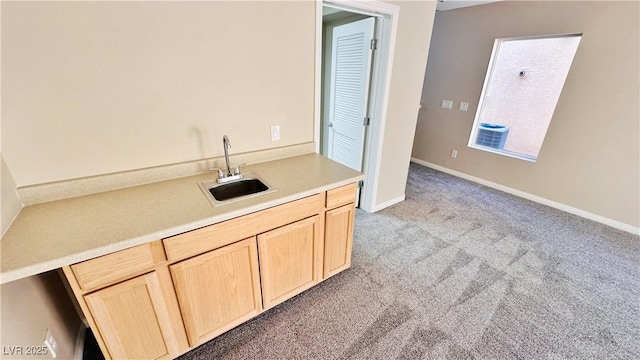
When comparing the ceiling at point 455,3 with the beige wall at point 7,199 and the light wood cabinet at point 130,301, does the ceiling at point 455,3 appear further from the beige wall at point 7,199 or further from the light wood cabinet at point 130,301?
the beige wall at point 7,199

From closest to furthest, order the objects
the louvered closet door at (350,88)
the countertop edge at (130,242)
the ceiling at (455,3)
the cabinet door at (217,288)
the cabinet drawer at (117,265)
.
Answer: the countertop edge at (130,242) → the cabinet drawer at (117,265) → the cabinet door at (217,288) → the louvered closet door at (350,88) → the ceiling at (455,3)

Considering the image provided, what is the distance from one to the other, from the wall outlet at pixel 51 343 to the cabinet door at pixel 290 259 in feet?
3.08

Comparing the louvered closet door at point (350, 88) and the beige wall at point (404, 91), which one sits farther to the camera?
the louvered closet door at point (350, 88)

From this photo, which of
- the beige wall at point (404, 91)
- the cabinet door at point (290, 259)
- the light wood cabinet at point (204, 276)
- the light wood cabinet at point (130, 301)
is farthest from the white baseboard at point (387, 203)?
the light wood cabinet at point (130, 301)

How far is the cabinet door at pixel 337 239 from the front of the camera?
66.5 inches

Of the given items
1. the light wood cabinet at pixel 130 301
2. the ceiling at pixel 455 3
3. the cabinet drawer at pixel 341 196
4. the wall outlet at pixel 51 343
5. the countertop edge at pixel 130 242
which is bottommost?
the wall outlet at pixel 51 343

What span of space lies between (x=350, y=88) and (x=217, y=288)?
2.20 meters

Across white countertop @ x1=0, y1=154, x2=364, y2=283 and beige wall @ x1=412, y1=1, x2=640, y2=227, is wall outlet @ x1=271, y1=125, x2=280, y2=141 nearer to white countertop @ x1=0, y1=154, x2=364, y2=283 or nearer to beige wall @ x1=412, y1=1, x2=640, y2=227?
white countertop @ x1=0, y1=154, x2=364, y2=283

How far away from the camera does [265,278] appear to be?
150 cm

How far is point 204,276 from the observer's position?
4.14 feet

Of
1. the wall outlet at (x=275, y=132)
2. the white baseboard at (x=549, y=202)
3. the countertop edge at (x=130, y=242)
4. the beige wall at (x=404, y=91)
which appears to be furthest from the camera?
the white baseboard at (x=549, y=202)

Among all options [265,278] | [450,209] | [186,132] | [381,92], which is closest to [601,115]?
[450,209]

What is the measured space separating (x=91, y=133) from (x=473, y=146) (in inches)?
167

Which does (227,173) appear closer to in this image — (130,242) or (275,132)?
(275,132)
